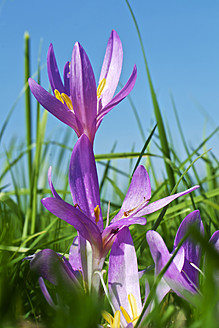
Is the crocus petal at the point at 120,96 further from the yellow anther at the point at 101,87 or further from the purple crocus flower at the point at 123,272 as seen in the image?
the purple crocus flower at the point at 123,272

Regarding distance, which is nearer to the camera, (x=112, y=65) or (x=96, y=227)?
(x=96, y=227)

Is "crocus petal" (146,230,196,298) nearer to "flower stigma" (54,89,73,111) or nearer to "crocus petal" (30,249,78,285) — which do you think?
"crocus petal" (30,249,78,285)

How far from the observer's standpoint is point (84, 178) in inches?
18.3

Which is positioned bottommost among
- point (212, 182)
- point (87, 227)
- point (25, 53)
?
point (212, 182)

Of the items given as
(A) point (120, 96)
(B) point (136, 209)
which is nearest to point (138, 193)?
(B) point (136, 209)

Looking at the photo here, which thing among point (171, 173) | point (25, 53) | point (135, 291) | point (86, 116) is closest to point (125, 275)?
point (135, 291)

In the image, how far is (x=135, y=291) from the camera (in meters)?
0.46

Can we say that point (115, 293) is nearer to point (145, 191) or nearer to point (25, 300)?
point (145, 191)

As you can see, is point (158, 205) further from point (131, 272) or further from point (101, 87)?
point (101, 87)

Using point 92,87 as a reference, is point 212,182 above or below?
below

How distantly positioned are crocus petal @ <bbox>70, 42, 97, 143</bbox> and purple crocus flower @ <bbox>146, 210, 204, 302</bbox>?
189mm

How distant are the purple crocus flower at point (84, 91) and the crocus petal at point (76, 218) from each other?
13 cm

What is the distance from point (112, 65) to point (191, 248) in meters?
0.29

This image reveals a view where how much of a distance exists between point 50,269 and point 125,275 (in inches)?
3.6
